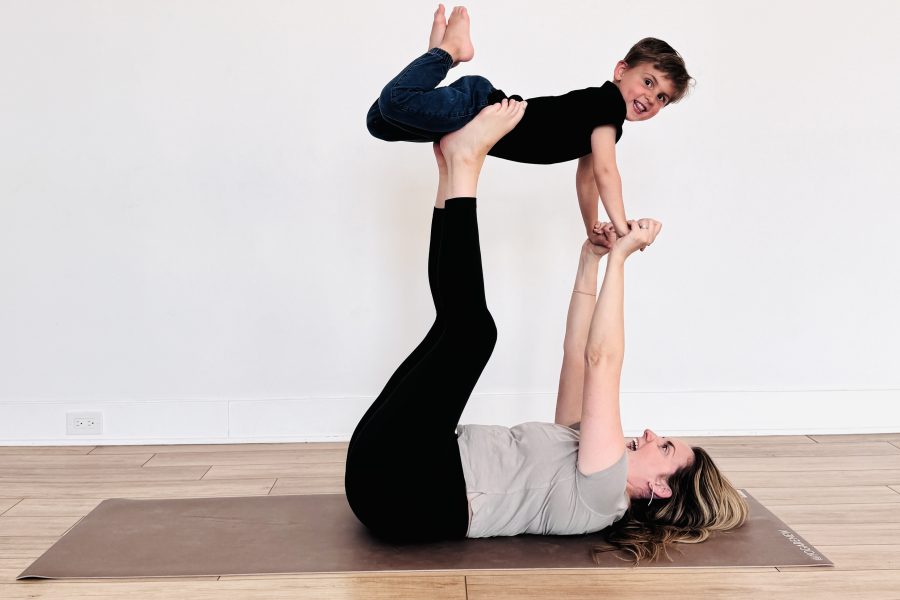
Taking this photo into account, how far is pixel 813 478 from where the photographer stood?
3.05 metres

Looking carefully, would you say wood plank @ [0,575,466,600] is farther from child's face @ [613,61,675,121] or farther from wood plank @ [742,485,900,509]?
child's face @ [613,61,675,121]

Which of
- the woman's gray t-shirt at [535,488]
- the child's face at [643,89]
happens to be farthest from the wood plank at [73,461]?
the child's face at [643,89]

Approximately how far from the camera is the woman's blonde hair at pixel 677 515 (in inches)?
90.2

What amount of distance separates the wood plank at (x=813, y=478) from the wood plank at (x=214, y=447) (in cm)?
157

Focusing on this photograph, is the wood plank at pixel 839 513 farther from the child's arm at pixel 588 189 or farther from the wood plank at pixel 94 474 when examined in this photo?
the wood plank at pixel 94 474

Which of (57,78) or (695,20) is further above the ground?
(695,20)

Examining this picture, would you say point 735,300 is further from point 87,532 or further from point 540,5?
point 87,532

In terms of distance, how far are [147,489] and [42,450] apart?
85 centimetres

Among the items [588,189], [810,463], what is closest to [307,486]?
[588,189]

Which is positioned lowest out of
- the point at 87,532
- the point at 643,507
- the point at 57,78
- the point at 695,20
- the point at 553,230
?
the point at 87,532

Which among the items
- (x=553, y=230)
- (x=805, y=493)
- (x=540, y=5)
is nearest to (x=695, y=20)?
(x=540, y=5)

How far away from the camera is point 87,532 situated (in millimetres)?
2461

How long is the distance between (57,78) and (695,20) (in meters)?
2.69

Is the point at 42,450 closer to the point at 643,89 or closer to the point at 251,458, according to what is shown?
→ the point at 251,458
